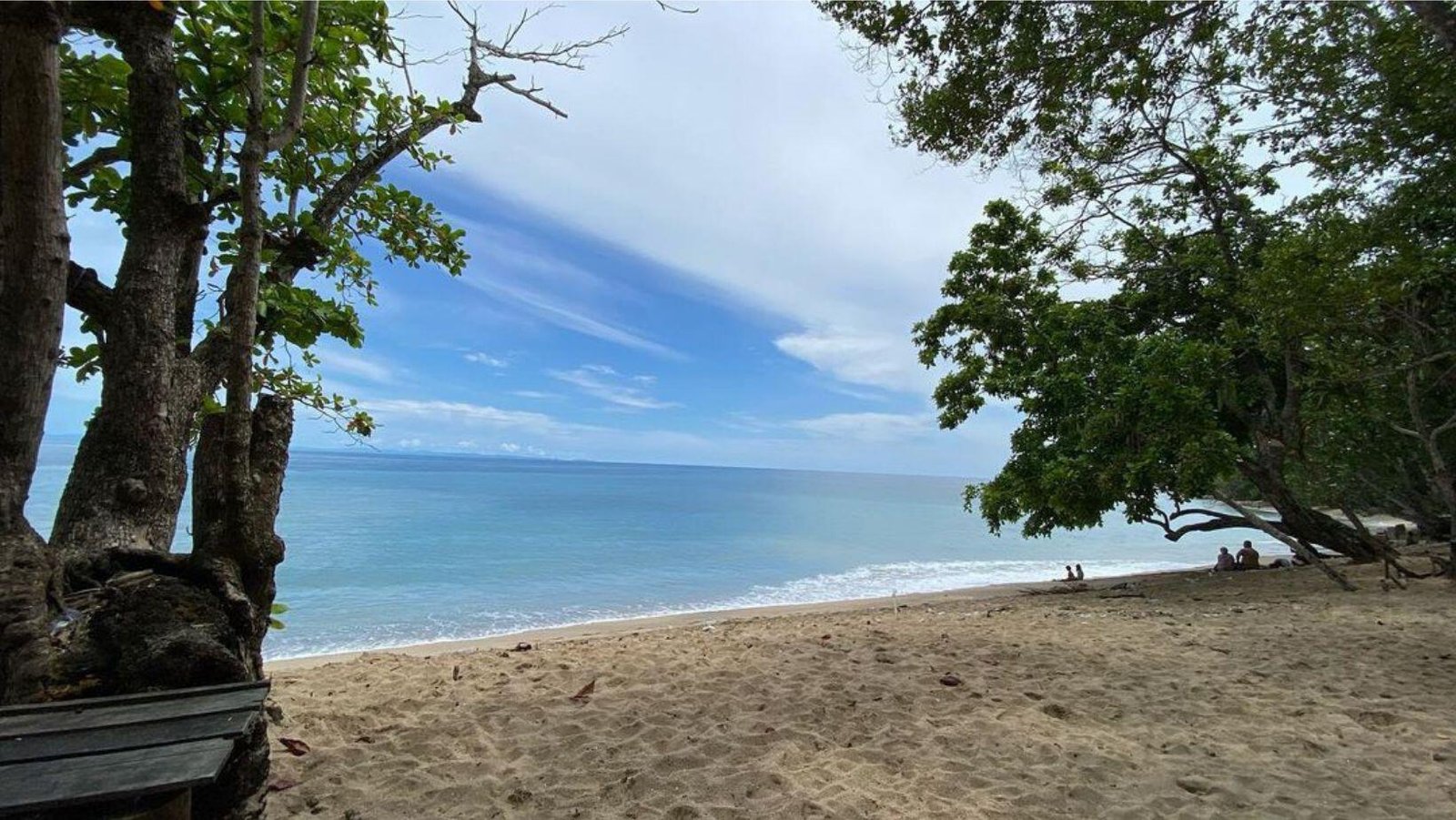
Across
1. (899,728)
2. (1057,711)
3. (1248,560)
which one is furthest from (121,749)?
(1248,560)

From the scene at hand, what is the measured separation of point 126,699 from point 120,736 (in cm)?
34

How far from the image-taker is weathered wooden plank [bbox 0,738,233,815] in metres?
1.48

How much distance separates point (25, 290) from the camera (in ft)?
6.98

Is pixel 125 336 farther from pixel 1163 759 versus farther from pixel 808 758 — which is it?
pixel 1163 759

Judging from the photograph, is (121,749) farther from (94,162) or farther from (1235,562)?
(1235,562)

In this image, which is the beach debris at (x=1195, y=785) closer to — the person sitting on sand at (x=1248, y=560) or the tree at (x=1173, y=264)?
the tree at (x=1173, y=264)

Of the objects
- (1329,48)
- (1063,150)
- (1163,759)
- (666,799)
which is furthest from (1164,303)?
(666,799)

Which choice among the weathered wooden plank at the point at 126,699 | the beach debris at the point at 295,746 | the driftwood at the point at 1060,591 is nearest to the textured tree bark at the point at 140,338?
the weathered wooden plank at the point at 126,699

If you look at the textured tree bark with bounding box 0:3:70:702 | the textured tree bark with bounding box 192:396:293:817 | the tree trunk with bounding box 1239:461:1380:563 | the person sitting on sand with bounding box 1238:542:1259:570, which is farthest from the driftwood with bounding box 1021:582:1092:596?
the textured tree bark with bounding box 0:3:70:702

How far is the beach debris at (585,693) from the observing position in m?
4.64

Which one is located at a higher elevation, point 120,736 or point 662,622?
point 120,736

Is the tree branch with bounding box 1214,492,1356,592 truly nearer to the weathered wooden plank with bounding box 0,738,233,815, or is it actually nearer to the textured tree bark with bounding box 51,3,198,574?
the weathered wooden plank with bounding box 0,738,233,815

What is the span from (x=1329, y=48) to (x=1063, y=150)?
2.68 meters

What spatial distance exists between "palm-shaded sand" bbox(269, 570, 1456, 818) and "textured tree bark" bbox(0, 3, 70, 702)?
1.54 meters
